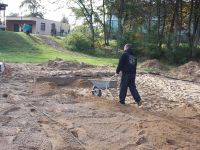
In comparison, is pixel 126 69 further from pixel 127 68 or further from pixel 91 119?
pixel 91 119

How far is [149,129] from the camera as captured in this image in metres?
10.3

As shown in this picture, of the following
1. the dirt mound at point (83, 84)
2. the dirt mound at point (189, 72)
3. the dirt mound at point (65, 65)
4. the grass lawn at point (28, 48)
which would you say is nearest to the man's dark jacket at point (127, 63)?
the dirt mound at point (83, 84)

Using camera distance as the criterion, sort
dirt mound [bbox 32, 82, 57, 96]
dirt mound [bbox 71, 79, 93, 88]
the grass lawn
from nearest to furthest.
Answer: dirt mound [bbox 32, 82, 57, 96] → dirt mound [bbox 71, 79, 93, 88] → the grass lawn

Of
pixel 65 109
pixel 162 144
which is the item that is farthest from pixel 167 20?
pixel 162 144

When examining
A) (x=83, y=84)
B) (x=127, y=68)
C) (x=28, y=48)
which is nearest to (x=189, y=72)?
(x=83, y=84)

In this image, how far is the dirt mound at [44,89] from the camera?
1538cm

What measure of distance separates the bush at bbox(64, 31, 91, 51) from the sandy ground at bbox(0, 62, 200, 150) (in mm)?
25485

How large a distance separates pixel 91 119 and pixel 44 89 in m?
5.29

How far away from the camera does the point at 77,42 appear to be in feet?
144

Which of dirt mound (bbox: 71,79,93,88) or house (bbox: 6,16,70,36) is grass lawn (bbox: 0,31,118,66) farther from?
house (bbox: 6,16,70,36)

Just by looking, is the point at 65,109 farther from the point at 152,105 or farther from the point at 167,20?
the point at 167,20

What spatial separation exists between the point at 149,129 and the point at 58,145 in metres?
2.51

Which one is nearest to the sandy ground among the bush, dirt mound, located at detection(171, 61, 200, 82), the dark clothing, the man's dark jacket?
the dark clothing

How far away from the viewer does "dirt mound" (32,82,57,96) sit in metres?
15.4
